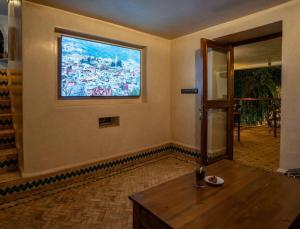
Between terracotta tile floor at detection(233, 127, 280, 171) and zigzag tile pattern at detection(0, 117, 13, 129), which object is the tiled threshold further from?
zigzag tile pattern at detection(0, 117, 13, 129)

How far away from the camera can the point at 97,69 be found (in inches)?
124

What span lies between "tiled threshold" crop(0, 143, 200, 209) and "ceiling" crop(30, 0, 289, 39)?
7.13 ft

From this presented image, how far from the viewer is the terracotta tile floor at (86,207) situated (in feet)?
6.39

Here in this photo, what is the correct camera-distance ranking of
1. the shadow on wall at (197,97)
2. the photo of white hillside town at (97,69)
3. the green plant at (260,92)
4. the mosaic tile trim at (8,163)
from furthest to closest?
the green plant at (260,92) → the shadow on wall at (197,97) → the photo of white hillside town at (97,69) → the mosaic tile trim at (8,163)

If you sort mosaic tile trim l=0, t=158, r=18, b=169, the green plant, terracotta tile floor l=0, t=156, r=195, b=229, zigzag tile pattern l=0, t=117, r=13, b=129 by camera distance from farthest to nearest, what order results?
the green plant < zigzag tile pattern l=0, t=117, r=13, b=129 < mosaic tile trim l=0, t=158, r=18, b=169 < terracotta tile floor l=0, t=156, r=195, b=229

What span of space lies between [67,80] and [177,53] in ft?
7.10

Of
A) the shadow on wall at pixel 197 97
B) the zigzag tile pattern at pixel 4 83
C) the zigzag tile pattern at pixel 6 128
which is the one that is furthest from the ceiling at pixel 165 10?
the zigzag tile pattern at pixel 4 83

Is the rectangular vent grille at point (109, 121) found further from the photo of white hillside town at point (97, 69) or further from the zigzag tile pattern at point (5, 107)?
the zigzag tile pattern at point (5, 107)

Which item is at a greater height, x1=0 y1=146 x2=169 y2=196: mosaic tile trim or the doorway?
the doorway

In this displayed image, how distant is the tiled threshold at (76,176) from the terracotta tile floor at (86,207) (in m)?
0.14

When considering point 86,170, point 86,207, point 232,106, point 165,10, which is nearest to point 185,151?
point 232,106

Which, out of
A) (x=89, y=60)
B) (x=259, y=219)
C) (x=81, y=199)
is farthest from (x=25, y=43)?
(x=259, y=219)

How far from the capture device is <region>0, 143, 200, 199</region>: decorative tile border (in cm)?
238

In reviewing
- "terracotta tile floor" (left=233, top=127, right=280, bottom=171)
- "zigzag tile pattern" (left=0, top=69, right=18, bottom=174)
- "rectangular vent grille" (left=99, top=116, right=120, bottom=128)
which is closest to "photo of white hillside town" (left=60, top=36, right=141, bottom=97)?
"rectangular vent grille" (left=99, top=116, right=120, bottom=128)
